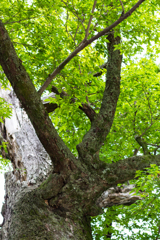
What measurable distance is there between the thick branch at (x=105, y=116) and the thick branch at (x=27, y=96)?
0.75 metres

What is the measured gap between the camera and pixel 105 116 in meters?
4.18

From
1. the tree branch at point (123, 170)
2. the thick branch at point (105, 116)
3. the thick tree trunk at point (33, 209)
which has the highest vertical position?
the thick branch at point (105, 116)

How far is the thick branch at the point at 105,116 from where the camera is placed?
383 centimetres

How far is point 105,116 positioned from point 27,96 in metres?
1.77

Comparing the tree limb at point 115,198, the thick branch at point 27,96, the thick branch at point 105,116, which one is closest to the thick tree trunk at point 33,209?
the thick branch at point 27,96

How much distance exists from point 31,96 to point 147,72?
3.87 metres

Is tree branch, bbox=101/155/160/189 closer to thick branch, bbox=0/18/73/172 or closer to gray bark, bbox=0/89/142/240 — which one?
gray bark, bbox=0/89/142/240

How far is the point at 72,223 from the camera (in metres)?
3.10

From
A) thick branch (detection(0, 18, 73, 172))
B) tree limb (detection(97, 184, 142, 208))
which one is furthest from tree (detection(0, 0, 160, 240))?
tree limb (detection(97, 184, 142, 208))

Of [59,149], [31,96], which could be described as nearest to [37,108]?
[31,96]

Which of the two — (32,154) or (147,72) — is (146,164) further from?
(147,72)

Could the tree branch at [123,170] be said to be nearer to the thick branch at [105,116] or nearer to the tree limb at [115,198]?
the thick branch at [105,116]

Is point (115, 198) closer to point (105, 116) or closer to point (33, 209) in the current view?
point (105, 116)

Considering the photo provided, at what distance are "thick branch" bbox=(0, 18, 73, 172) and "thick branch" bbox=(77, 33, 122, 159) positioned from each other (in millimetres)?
753
